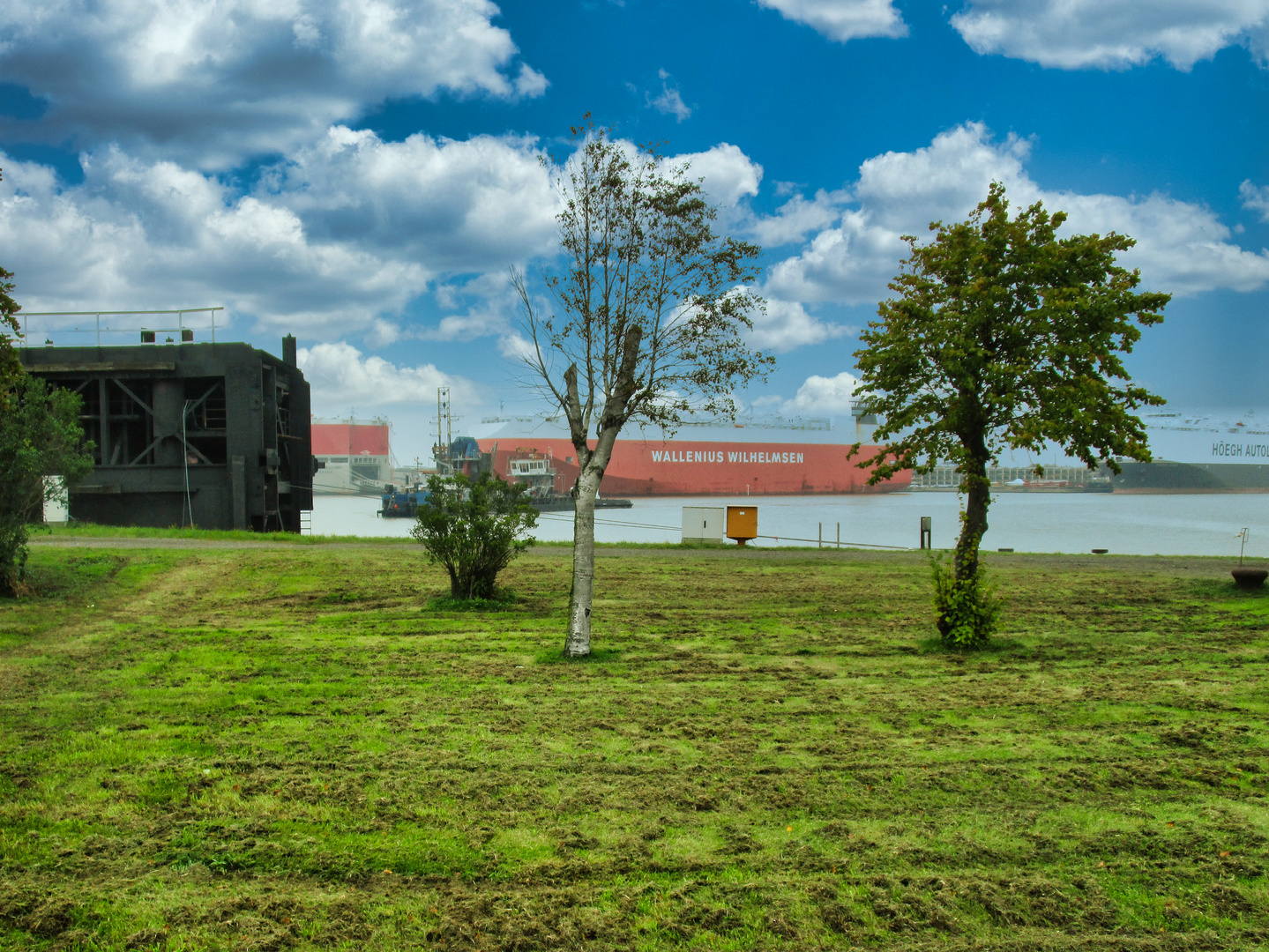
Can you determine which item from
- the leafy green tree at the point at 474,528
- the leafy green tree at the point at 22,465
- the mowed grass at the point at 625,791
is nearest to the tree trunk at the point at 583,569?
the mowed grass at the point at 625,791

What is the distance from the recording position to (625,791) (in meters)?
4.60

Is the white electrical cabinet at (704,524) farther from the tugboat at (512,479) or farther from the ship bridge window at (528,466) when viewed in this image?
the ship bridge window at (528,466)

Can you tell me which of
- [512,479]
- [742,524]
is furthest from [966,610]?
[512,479]

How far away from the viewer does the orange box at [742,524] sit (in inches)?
904

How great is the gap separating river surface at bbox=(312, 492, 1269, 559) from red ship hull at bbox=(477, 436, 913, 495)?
3.95 ft

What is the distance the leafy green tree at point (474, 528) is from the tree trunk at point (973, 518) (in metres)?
5.96

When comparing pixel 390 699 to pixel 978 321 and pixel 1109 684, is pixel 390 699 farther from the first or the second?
pixel 978 321

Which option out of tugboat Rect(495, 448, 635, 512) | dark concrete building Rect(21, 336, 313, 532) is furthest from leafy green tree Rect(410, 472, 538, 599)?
tugboat Rect(495, 448, 635, 512)

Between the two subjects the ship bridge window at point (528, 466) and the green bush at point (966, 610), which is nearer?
the green bush at point (966, 610)

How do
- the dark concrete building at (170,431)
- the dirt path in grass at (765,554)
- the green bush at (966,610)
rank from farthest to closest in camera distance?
1. the dark concrete building at (170,431)
2. the dirt path in grass at (765,554)
3. the green bush at (966,610)

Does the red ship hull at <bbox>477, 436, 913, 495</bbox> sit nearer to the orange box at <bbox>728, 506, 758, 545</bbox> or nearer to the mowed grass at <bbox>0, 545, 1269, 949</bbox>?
the orange box at <bbox>728, 506, 758, 545</bbox>

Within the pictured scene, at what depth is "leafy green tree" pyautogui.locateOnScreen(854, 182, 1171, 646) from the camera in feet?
30.7

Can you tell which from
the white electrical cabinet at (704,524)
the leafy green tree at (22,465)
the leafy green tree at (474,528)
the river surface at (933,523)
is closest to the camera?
the leafy green tree at (22,465)

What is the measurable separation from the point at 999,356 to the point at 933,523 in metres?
54.6
